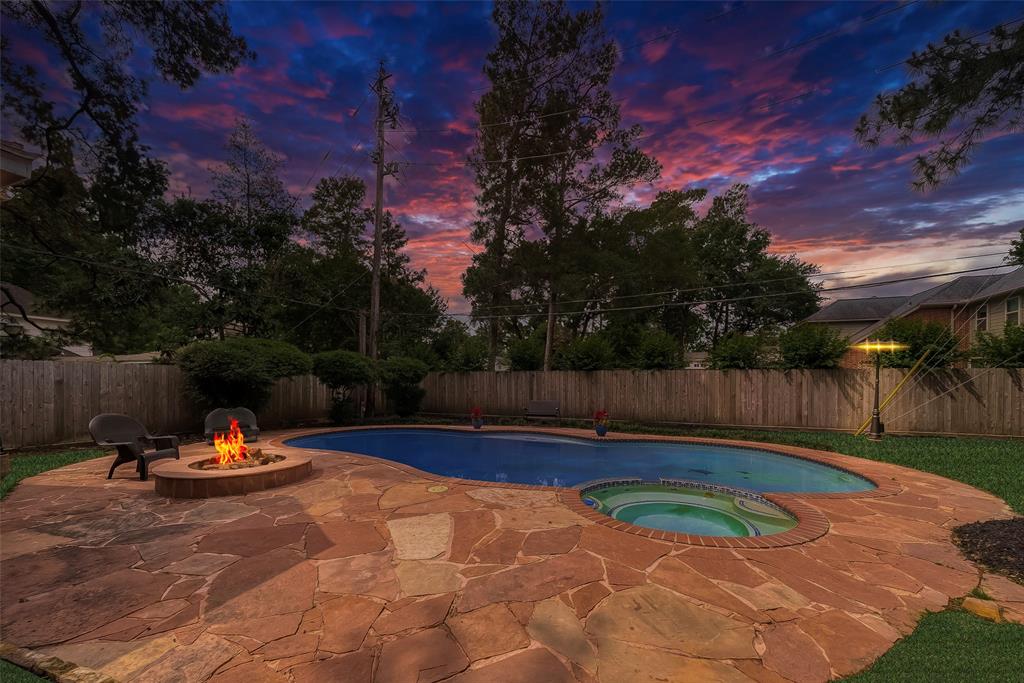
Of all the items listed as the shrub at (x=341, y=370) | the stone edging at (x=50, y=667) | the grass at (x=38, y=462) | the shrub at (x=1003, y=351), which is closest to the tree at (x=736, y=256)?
the shrub at (x=1003, y=351)

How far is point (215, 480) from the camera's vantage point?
5.14 metres

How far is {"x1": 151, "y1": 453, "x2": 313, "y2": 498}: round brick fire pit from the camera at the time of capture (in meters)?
5.10

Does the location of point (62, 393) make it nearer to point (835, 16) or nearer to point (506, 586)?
point (506, 586)

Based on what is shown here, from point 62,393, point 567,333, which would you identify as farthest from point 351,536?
point 567,333

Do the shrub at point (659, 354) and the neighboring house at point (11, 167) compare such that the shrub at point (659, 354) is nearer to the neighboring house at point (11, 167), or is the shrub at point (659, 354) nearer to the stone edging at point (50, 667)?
the stone edging at point (50, 667)

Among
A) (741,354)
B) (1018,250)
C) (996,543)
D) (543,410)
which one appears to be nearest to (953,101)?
A: (996,543)

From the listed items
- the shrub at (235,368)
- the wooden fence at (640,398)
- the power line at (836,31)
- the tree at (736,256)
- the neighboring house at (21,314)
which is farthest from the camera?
the tree at (736,256)

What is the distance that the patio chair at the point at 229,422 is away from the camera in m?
9.16

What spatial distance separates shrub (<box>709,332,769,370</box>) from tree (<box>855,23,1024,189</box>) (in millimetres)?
8378

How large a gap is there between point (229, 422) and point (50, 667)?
8.35m

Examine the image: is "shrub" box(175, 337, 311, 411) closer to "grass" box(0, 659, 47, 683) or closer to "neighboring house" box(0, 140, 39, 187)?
"neighboring house" box(0, 140, 39, 187)

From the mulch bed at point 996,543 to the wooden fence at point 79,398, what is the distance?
586 inches

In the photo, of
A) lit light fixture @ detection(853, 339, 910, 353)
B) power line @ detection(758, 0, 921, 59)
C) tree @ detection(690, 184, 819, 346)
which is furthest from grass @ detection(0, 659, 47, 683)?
tree @ detection(690, 184, 819, 346)

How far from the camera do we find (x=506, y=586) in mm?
2916
